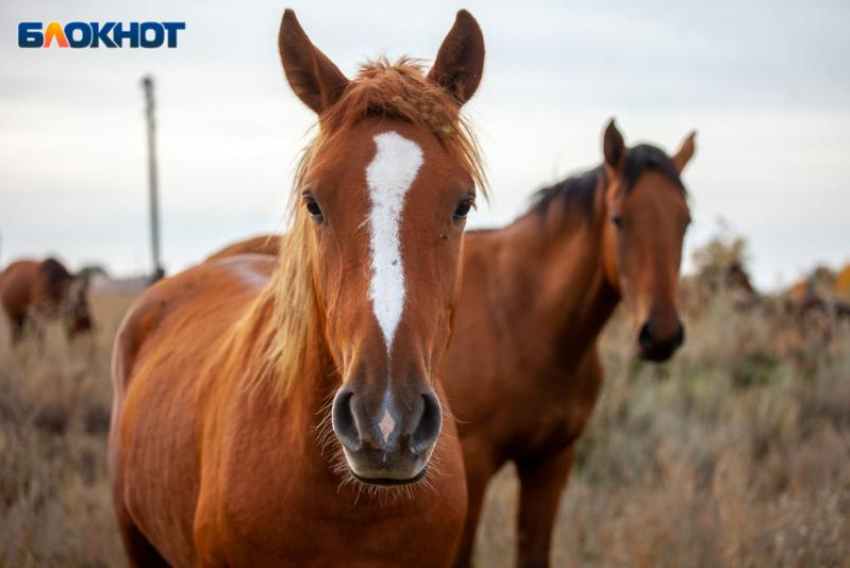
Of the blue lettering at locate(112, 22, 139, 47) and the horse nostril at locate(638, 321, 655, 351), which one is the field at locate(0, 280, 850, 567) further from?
the blue lettering at locate(112, 22, 139, 47)

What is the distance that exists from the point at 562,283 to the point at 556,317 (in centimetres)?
19

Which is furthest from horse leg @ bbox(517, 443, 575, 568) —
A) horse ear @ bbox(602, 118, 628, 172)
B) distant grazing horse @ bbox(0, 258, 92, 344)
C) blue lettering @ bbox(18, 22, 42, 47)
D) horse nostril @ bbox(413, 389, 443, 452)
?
distant grazing horse @ bbox(0, 258, 92, 344)

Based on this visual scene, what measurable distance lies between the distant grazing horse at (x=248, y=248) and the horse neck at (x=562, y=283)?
1.20 m

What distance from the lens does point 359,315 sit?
6.76 ft

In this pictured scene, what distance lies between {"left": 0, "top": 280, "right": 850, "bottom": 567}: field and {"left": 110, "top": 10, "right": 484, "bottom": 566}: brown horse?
2159mm

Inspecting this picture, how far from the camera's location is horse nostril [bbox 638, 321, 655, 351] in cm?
426

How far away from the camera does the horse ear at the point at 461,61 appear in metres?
2.60

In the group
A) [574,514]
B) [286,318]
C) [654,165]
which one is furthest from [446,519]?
[574,514]

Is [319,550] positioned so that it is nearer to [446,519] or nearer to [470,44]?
[446,519]

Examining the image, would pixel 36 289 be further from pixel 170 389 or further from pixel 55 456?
pixel 170 389

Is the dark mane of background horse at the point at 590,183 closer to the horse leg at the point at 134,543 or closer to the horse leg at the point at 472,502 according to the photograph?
the horse leg at the point at 472,502

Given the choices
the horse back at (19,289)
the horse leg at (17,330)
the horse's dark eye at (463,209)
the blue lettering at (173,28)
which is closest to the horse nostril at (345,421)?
the horse's dark eye at (463,209)

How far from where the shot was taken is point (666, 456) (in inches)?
249

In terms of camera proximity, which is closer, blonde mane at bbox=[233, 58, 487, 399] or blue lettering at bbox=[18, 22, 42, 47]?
blonde mane at bbox=[233, 58, 487, 399]
